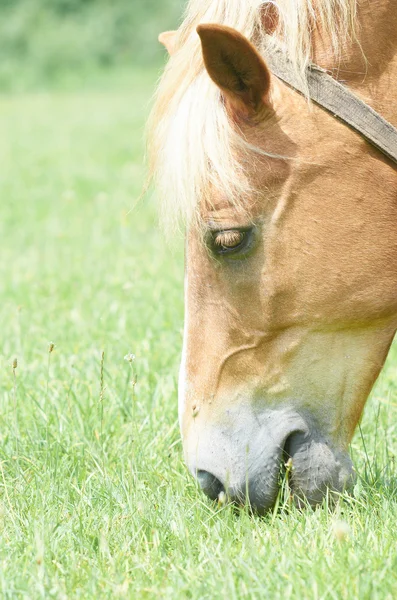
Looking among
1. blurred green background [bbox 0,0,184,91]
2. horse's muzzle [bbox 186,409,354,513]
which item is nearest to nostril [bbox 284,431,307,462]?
horse's muzzle [bbox 186,409,354,513]

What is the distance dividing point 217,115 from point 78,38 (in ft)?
A: 57.8

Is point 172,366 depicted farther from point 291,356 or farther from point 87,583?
point 87,583

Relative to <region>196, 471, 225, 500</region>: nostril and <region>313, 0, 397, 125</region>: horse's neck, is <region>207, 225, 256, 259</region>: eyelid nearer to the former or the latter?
<region>313, 0, 397, 125</region>: horse's neck

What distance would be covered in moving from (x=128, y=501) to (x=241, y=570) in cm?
47

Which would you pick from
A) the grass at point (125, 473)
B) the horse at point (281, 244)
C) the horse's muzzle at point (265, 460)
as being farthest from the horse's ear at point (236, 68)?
the horse's muzzle at point (265, 460)

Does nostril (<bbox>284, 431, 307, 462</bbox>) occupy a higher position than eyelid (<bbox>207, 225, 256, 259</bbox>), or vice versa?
eyelid (<bbox>207, 225, 256, 259</bbox>)

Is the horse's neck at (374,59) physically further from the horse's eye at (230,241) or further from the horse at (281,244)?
the horse's eye at (230,241)

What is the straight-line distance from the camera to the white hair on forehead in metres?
2.03

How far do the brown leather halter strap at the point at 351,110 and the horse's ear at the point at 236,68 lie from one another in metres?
0.10

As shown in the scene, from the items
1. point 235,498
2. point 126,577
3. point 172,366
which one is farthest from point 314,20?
point 172,366

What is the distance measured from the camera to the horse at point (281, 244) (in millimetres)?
2033

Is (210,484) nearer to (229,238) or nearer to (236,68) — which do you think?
(229,238)

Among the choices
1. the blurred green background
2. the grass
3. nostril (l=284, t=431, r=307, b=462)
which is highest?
nostril (l=284, t=431, r=307, b=462)

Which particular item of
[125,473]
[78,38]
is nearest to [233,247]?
[125,473]
